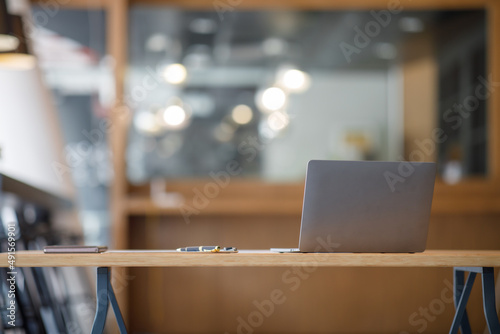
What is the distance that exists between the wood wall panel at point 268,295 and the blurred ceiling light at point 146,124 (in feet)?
2.29

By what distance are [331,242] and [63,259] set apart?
795mm

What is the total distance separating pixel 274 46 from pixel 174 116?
0.93 metres

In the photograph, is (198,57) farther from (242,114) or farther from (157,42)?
(242,114)

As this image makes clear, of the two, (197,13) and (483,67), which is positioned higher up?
(197,13)

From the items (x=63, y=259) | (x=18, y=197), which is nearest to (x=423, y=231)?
(x=63, y=259)

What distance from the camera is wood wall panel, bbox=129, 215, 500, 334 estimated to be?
4.53 metres

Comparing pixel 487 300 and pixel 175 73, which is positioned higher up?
pixel 175 73

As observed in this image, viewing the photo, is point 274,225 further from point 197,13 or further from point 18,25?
point 18,25

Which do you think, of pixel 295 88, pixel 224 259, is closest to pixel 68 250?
pixel 224 259

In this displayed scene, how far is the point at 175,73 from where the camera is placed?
195 inches

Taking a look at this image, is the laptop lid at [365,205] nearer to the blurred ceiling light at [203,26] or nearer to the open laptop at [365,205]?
the open laptop at [365,205]

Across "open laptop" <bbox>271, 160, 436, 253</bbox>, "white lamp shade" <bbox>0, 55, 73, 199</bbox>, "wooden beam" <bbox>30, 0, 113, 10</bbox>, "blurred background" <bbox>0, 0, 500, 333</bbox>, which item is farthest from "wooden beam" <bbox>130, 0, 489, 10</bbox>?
"open laptop" <bbox>271, 160, 436, 253</bbox>

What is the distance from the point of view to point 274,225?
15.2ft

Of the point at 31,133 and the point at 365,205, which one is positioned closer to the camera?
the point at 365,205
